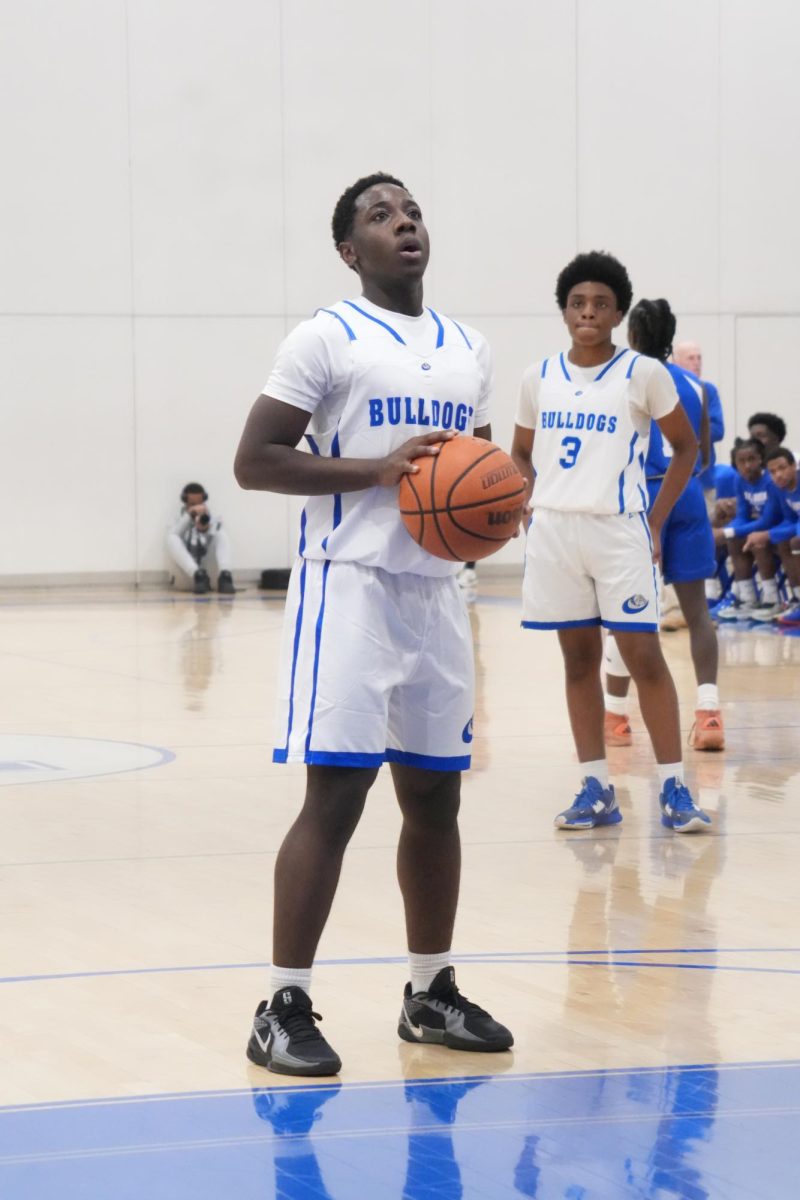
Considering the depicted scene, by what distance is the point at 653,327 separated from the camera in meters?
7.16

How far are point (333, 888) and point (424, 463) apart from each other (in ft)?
2.97

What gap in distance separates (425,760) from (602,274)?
110 inches

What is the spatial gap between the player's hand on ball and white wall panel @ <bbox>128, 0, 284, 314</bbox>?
14883mm

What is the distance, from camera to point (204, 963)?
4676 mm

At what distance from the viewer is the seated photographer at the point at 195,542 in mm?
17922

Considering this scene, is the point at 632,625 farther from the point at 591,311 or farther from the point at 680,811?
the point at 591,311

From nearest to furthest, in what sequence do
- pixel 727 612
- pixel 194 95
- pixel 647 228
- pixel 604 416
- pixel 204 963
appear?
pixel 204 963, pixel 604 416, pixel 727 612, pixel 194 95, pixel 647 228

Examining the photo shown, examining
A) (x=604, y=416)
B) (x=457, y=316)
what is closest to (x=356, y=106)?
(x=457, y=316)

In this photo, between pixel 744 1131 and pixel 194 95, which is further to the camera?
pixel 194 95

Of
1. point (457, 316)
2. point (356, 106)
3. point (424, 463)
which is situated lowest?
point (424, 463)

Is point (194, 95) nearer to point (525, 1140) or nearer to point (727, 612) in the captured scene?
point (727, 612)

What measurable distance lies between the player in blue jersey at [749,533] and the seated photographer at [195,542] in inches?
211

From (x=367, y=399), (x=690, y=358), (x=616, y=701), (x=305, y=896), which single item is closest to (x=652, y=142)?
(x=690, y=358)

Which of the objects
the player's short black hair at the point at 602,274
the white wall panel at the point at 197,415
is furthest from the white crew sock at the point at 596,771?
the white wall panel at the point at 197,415
